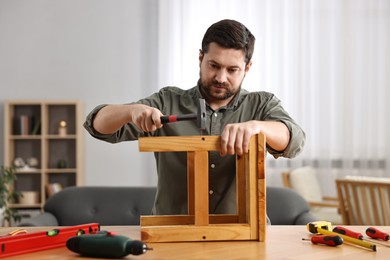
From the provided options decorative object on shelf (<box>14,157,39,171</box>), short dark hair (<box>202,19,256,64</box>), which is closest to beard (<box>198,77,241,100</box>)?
short dark hair (<box>202,19,256,64</box>)

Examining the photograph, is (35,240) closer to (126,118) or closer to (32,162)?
(126,118)

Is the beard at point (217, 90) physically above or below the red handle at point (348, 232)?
above

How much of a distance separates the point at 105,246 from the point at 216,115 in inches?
32.1

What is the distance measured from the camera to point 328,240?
143 cm

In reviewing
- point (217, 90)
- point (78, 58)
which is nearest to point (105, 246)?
point (217, 90)

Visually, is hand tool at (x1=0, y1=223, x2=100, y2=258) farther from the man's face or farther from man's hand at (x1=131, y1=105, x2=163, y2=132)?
the man's face

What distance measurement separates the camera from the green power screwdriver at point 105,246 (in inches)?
49.9

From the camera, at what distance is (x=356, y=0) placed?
621 centimetres

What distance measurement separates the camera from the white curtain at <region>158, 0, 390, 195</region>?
620 cm

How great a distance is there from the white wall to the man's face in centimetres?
435

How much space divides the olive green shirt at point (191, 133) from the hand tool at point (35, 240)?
0.49 meters

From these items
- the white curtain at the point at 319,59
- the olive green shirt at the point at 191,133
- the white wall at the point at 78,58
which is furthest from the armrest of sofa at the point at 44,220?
the white curtain at the point at 319,59

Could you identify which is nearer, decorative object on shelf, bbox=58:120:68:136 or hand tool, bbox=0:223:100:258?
hand tool, bbox=0:223:100:258

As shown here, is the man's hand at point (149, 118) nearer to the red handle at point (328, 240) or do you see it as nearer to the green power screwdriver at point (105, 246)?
the green power screwdriver at point (105, 246)
